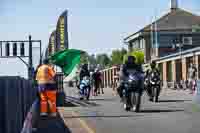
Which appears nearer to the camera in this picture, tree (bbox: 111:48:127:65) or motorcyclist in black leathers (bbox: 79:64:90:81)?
motorcyclist in black leathers (bbox: 79:64:90:81)

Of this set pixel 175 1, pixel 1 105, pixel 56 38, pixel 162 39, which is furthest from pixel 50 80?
pixel 175 1

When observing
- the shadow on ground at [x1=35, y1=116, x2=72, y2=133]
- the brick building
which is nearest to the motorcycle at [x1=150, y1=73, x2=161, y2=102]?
the shadow on ground at [x1=35, y1=116, x2=72, y2=133]

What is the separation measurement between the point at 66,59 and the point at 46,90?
1135 centimetres

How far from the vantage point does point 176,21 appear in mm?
99812

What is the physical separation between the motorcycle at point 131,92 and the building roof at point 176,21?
7700 centimetres

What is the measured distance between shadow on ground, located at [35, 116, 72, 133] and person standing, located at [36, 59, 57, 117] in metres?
0.27

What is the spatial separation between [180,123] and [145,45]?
83517mm

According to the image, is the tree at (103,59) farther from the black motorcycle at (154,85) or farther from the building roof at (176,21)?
the black motorcycle at (154,85)

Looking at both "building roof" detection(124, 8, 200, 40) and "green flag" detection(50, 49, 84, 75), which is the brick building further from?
"green flag" detection(50, 49, 84, 75)

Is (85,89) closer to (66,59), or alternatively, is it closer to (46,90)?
(66,59)

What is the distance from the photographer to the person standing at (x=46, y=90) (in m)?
16.9

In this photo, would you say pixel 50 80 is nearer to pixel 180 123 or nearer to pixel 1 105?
pixel 180 123

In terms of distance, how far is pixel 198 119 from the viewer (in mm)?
15109

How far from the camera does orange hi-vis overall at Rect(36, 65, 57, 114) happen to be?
1688cm
